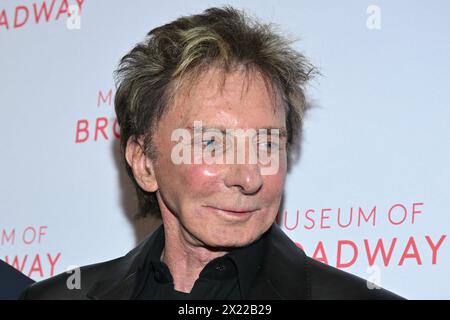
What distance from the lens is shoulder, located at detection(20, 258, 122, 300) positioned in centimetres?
197

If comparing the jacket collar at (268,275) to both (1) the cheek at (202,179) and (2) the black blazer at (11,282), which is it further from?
(2) the black blazer at (11,282)

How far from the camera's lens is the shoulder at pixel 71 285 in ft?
6.45

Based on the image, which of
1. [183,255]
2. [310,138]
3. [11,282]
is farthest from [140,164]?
[11,282]

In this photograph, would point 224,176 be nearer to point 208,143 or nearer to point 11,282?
point 208,143

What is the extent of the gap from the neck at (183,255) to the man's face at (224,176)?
0.03 m

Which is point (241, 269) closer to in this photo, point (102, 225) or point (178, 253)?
point (178, 253)

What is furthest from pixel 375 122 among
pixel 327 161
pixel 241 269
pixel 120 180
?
pixel 120 180

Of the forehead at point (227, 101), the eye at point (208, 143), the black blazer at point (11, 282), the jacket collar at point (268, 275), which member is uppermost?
the forehead at point (227, 101)

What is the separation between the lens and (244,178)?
5.59ft

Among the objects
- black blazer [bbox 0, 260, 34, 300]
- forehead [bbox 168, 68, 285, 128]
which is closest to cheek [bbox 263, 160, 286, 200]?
forehead [bbox 168, 68, 285, 128]

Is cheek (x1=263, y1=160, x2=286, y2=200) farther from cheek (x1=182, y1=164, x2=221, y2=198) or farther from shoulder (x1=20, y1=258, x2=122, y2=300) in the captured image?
shoulder (x1=20, y1=258, x2=122, y2=300)

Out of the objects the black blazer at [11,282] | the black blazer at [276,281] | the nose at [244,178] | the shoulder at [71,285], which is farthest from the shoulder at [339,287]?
the black blazer at [11,282]

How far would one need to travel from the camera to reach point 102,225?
7.78ft

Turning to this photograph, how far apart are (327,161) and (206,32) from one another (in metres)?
0.48
